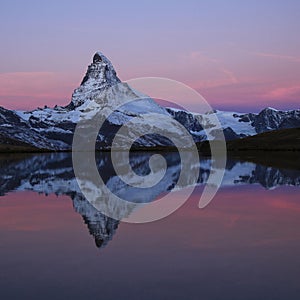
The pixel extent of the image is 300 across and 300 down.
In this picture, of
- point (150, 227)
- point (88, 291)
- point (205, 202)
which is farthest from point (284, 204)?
point (88, 291)

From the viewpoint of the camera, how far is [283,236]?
2034 centimetres

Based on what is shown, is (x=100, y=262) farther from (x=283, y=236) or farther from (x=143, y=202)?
(x=143, y=202)

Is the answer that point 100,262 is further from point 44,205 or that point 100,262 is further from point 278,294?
point 44,205

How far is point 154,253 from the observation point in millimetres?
17406

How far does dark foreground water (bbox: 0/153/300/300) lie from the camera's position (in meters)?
13.2

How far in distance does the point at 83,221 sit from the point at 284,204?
13977 millimetres

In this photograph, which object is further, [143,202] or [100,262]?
[143,202]

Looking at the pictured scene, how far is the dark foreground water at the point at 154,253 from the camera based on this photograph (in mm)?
13188

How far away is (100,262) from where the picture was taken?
16.1 metres

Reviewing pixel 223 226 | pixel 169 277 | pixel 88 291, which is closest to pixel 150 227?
pixel 223 226

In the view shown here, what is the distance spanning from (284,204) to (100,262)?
18.2 m

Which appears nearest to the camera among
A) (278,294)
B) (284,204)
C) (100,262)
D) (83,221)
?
(278,294)

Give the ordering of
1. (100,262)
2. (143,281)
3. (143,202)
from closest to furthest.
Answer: (143,281), (100,262), (143,202)

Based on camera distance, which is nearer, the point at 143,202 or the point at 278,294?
the point at 278,294
